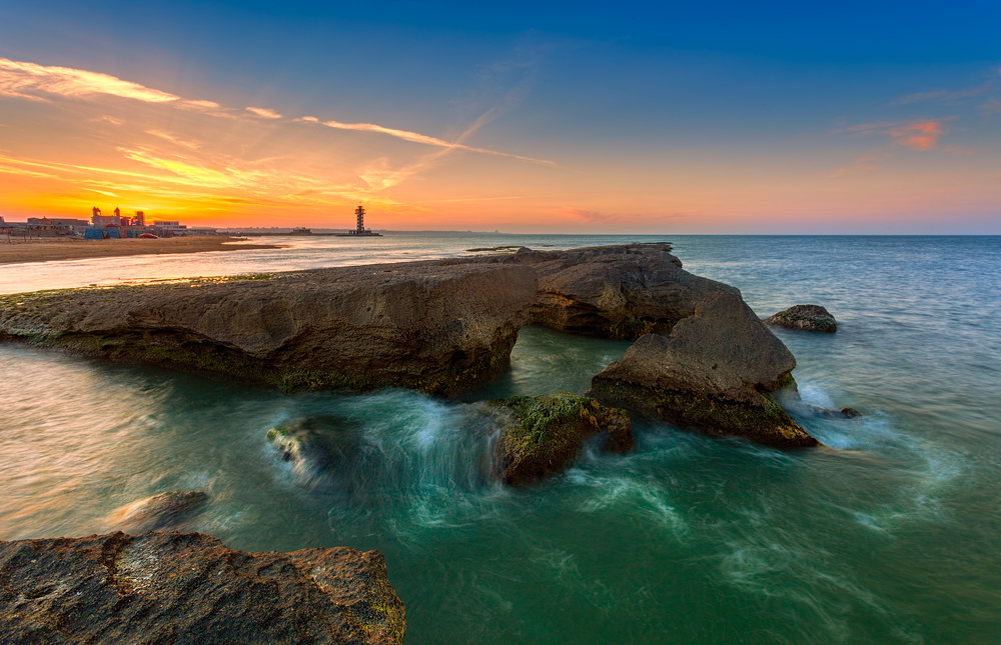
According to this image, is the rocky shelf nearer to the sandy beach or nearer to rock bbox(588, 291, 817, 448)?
rock bbox(588, 291, 817, 448)

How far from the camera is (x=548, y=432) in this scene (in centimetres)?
571

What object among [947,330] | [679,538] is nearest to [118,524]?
[679,538]

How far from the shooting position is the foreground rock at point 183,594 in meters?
2.25

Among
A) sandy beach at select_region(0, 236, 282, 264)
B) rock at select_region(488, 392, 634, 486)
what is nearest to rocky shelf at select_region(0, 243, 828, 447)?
rock at select_region(488, 392, 634, 486)

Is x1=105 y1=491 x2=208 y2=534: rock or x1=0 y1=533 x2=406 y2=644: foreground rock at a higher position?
x1=0 y1=533 x2=406 y2=644: foreground rock

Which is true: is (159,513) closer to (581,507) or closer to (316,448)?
(316,448)

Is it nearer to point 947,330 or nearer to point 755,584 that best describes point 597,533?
point 755,584

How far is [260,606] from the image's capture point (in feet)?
8.07

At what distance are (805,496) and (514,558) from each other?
12.5ft

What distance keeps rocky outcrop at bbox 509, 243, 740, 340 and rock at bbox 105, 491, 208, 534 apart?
9698 millimetres

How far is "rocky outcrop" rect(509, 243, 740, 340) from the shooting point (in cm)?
1198

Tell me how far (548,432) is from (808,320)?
41.5ft

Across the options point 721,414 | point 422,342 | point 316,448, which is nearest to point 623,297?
point 721,414

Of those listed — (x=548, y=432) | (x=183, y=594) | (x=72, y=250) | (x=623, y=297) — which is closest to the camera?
(x=183, y=594)
